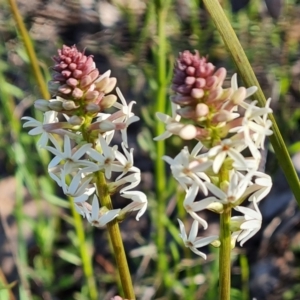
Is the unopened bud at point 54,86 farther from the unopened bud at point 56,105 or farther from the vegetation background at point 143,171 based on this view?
the vegetation background at point 143,171

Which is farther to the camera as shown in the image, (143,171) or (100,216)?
(143,171)

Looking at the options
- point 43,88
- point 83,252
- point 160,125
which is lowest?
point 83,252

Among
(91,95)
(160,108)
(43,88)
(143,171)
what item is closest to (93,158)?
(91,95)

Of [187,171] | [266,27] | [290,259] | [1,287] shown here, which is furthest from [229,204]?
[266,27]

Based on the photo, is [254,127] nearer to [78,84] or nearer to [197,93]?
[197,93]

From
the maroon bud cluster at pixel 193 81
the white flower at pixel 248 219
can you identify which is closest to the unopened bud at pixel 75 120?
the maroon bud cluster at pixel 193 81

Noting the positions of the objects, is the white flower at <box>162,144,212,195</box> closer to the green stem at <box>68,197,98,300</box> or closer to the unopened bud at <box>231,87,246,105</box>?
the unopened bud at <box>231,87,246,105</box>

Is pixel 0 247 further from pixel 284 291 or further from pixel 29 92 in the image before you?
pixel 284 291
